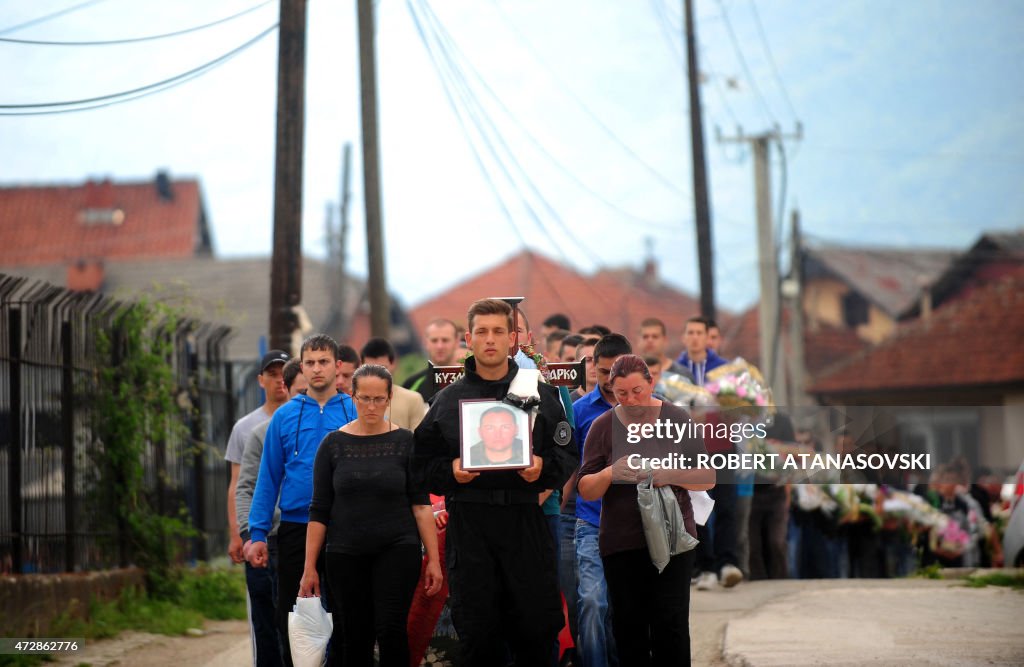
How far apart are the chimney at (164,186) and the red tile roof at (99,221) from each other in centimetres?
9

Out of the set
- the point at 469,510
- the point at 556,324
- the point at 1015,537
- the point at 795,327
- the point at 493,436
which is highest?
the point at 795,327

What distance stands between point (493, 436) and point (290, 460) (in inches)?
83.9

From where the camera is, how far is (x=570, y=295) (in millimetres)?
82250

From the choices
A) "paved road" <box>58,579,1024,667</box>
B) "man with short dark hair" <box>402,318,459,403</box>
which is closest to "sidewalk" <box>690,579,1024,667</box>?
"paved road" <box>58,579,1024,667</box>

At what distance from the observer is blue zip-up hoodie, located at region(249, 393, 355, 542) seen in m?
8.16

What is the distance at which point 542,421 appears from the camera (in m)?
6.69

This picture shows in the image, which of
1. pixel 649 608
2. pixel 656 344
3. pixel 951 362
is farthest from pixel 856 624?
pixel 951 362

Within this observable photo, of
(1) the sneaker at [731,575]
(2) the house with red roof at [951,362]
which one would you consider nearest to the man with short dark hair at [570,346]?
(1) the sneaker at [731,575]

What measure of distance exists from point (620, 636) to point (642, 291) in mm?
74579

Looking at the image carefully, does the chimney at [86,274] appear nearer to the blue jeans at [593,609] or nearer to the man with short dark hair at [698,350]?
the man with short dark hair at [698,350]

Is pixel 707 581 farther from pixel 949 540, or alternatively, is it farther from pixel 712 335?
pixel 949 540

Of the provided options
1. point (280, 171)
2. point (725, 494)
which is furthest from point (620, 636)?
point (280, 171)

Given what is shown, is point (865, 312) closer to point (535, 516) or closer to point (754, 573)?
point (754, 573)

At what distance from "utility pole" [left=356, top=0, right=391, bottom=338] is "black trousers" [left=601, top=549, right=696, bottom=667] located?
1048 centimetres
